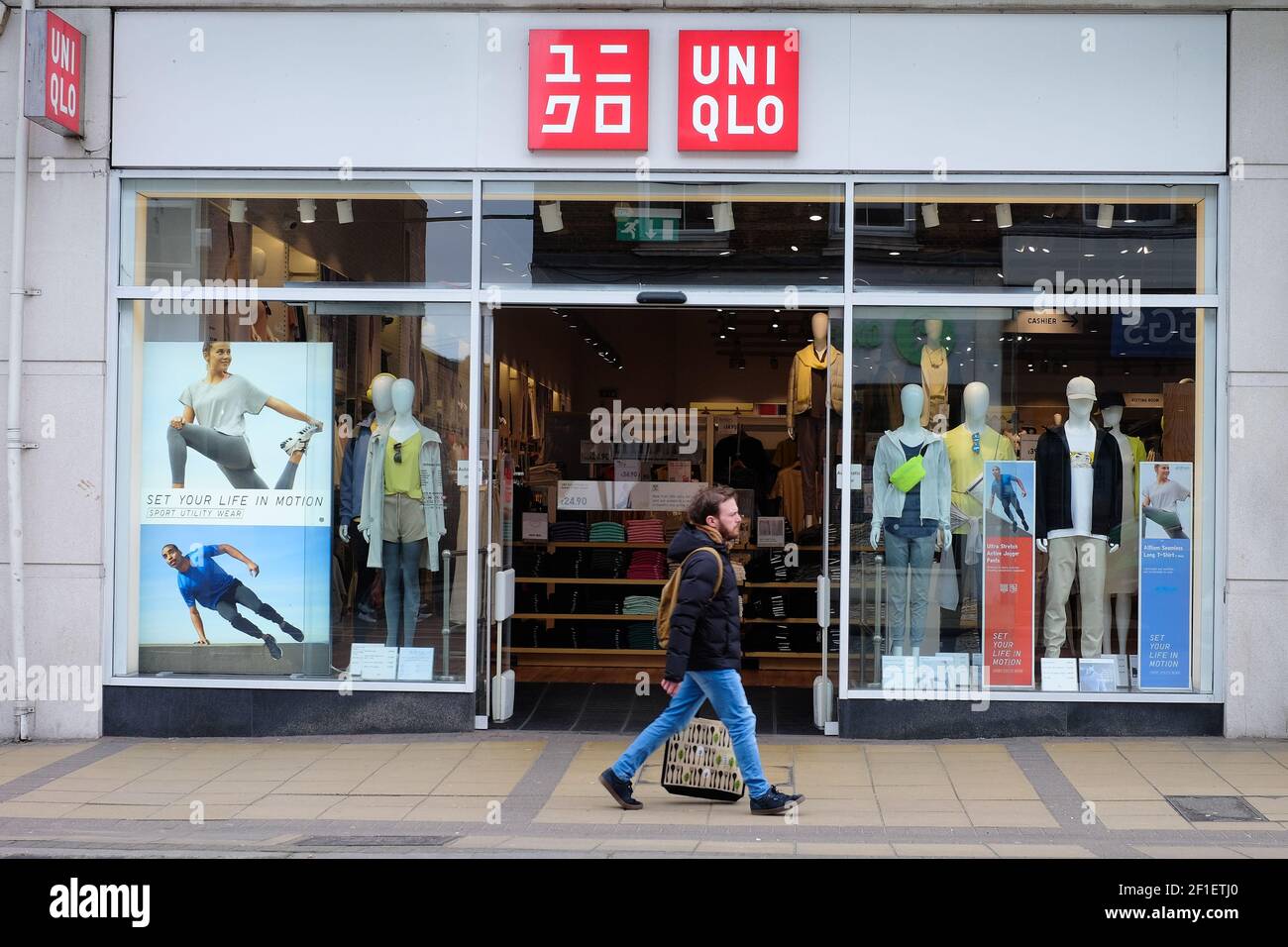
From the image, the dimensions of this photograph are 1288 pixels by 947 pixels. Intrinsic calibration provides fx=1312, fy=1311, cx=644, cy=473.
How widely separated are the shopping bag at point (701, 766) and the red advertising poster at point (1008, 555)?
268cm

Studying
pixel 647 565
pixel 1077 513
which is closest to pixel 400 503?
pixel 647 565

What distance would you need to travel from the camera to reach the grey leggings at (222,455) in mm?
9727

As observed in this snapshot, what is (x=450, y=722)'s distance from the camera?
9492 mm

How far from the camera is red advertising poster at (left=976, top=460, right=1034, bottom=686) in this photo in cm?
949

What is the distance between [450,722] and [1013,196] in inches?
218

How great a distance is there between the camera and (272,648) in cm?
970

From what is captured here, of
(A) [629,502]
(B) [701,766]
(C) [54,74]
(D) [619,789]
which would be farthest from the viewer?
(A) [629,502]

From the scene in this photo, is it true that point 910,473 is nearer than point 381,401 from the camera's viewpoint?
Yes

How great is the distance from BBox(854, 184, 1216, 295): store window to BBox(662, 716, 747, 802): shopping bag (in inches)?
142

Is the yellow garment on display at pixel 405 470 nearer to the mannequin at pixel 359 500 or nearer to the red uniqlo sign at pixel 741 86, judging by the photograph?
the mannequin at pixel 359 500

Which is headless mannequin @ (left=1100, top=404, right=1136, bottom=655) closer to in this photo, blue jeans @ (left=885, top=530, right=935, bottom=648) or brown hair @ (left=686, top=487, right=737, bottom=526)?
blue jeans @ (left=885, top=530, right=935, bottom=648)

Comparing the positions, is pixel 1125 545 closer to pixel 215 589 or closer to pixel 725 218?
pixel 725 218

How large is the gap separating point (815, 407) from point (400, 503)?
381cm

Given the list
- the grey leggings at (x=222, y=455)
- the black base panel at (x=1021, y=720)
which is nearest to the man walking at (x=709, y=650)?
the black base panel at (x=1021, y=720)
